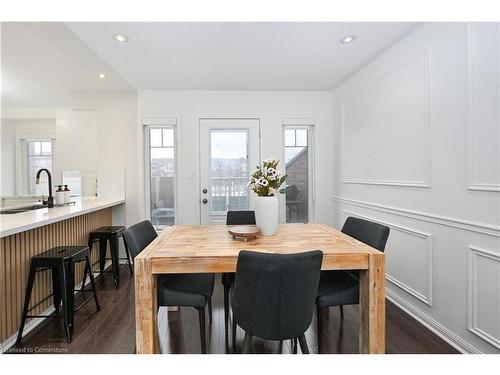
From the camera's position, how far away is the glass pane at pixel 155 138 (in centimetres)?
396

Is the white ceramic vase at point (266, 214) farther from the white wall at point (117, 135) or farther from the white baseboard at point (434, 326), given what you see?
the white wall at point (117, 135)

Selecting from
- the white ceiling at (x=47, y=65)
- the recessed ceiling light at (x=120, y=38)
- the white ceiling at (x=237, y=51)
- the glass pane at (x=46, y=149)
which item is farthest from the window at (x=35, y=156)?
the recessed ceiling light at (x=120, y=38)

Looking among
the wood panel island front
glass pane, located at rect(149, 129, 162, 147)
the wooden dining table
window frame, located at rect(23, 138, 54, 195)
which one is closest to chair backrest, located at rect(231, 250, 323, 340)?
the wooden dining table

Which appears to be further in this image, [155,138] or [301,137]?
[301,137]

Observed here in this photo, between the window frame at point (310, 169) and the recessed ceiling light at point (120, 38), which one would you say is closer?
the recessed ceiling light at point (120, 38)

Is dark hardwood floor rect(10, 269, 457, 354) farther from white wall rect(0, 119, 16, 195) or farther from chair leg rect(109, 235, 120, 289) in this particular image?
white wall rect(0, 119, 16, 195)

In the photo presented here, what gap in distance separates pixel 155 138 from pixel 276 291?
10.8 ft

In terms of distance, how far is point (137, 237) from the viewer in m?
1.92

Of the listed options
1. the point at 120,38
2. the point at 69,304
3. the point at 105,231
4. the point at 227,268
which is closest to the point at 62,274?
the point at 69,304

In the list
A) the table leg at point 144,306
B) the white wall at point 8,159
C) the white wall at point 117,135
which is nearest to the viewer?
the table leg at point 144,306

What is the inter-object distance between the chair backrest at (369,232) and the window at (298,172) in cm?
174

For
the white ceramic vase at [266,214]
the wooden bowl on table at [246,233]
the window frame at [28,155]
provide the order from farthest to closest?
the window frame at [28,155] < the white ceramic vase at [266,214] < the wooden bowl on table at [246,233]

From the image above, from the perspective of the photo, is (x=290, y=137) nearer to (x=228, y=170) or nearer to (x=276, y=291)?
(x=228, y=170)

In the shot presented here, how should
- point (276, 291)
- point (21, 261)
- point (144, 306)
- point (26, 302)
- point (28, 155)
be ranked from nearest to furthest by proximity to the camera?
1. point (276, 291)
2. point (144, 306)
3. point (26, 302)
4. point (21, 261)
5. point (28, 155)
